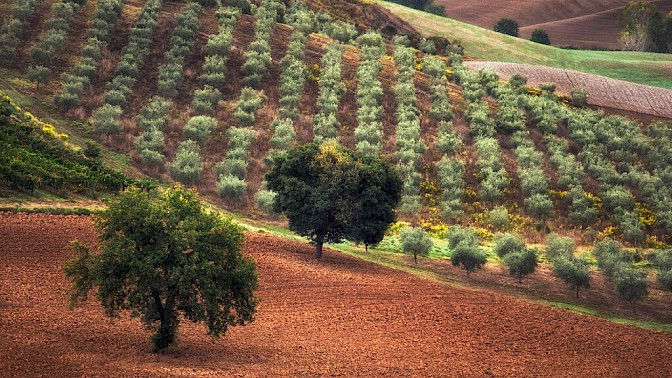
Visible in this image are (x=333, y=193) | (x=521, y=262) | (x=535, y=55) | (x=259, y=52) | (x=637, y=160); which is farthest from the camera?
(x=535, y=55)

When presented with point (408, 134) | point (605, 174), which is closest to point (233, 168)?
point (408, 134)

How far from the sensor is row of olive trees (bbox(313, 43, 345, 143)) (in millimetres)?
79125

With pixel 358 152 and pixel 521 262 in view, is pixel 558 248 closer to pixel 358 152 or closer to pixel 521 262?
pixel 521 262

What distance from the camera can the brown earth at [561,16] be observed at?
175875 mm

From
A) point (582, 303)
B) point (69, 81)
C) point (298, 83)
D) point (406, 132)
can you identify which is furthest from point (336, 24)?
point (582, 303)

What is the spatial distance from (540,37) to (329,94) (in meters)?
95.0

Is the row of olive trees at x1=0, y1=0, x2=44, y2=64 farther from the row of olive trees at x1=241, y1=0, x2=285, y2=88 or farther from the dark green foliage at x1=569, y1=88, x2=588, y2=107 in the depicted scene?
the dark green foliage at x1=569, y1=88, x2=588, y2=107

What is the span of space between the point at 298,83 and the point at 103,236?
2125 inches

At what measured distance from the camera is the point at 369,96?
86.5 metres

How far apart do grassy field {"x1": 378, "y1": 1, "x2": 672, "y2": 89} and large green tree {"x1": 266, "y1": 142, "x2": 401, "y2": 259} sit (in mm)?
70149

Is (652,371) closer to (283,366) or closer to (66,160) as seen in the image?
(283,366)

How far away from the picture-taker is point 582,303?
5359 centimetres

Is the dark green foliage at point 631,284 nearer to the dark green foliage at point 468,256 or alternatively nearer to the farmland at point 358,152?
the farmland at point 358,152

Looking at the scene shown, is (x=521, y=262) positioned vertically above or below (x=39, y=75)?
below
